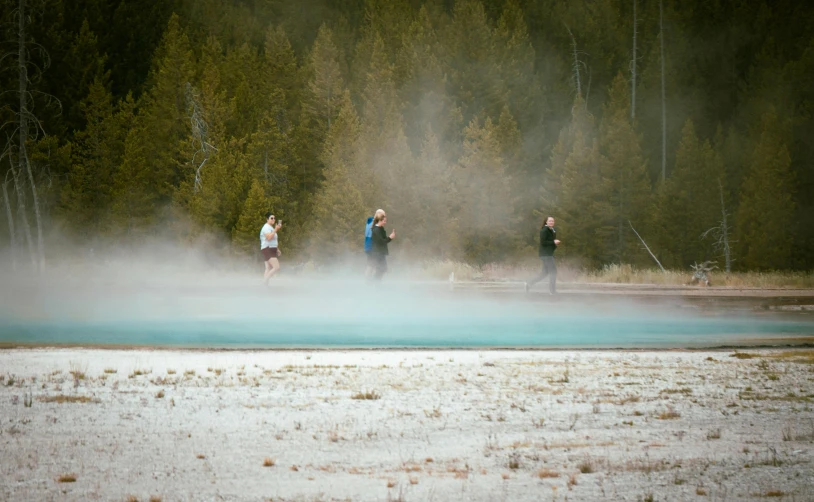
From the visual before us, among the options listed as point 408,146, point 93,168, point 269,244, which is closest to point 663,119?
point 408,146

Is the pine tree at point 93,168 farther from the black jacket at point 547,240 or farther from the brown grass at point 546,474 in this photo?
the brown grass at point 546,474

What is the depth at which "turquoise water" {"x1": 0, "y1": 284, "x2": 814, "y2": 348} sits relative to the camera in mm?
15844

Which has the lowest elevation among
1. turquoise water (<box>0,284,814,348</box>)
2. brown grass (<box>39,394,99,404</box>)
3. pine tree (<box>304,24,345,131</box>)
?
brown grass (<box>39,394,99,404</box>)

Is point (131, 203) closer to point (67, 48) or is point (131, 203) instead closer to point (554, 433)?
point (67, 48)

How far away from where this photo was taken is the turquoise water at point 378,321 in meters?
15.8

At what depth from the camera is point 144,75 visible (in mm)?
64562

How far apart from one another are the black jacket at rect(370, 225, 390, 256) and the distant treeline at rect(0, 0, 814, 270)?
19.7 metres

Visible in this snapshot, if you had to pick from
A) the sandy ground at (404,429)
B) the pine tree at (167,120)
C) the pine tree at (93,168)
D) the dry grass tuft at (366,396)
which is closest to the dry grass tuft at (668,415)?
the sandy ground at (404,429)

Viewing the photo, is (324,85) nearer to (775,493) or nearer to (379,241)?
(379,241)

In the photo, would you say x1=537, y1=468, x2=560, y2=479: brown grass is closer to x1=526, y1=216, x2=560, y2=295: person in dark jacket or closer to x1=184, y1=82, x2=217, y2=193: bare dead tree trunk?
x1=526, y1=216, x2=560, y2=295: person in dark jacket

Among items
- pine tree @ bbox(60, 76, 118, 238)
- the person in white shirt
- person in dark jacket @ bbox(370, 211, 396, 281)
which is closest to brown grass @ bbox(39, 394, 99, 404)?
person in dark jacket @ bbox(370, 211, 396, 281)

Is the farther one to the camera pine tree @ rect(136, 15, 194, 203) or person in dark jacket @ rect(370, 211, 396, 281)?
pine tree @ rect(136, 15, 194, 203)

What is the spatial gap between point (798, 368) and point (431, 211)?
39728 mm

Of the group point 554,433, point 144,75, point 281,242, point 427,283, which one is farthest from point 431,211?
point 554,433
